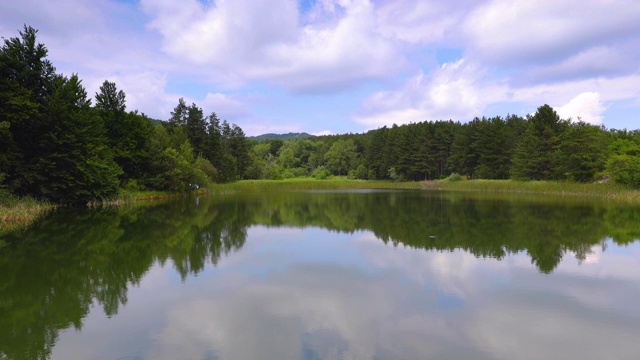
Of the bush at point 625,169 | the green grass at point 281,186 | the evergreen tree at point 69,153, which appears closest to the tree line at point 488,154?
the bush at point 625,169

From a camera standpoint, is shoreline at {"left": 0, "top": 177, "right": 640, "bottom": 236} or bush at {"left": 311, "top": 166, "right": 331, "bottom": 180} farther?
bush at {"left": 311, "top": 166, "right": 331, "bottom": 180}

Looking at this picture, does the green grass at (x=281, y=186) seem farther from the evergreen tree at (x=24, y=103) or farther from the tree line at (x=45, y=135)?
the evergreen tree at (x=24, y=103)

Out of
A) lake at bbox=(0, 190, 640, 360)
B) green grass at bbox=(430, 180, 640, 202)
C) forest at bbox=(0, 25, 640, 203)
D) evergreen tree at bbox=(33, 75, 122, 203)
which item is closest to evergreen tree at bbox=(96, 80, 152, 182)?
forest at bbox=(0, 25, 640, 203)

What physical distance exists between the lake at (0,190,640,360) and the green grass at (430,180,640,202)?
26338mm

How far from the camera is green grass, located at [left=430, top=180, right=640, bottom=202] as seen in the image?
38844 mm

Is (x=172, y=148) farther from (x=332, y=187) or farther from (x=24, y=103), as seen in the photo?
(x=332, y=187)

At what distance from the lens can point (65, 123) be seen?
27.6m

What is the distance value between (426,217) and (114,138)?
105ft

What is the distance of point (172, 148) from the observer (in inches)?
2012

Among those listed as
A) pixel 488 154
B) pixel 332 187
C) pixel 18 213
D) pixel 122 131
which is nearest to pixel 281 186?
pixel 332 187

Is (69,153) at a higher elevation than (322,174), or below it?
higher

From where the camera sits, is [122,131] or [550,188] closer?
[122,131]

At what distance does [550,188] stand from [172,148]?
1826 inches

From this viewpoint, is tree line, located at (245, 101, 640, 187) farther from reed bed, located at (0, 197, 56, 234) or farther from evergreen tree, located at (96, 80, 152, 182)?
reed bed, located at (0, 197, 56, 234)
